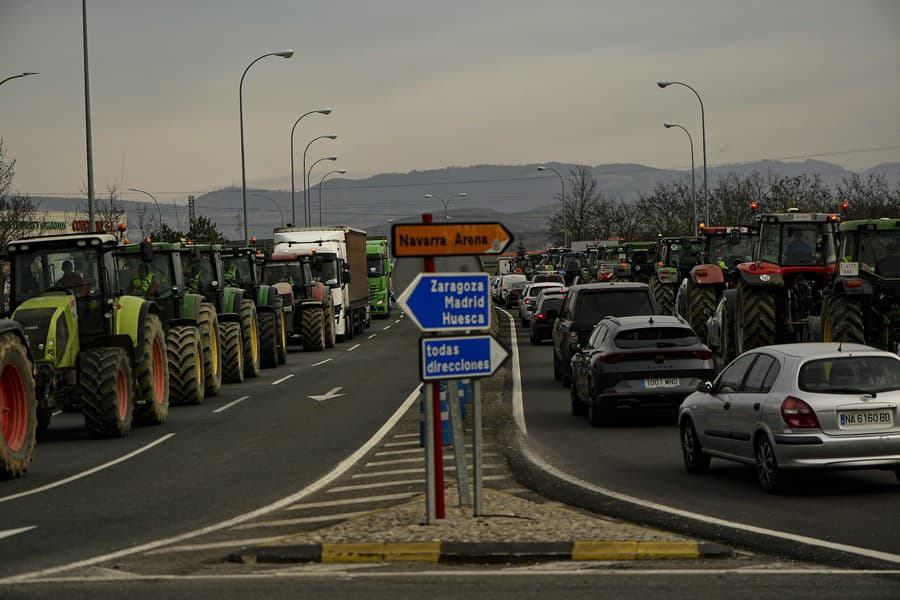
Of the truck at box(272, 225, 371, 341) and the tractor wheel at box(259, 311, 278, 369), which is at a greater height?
the truck at box(272, 225, 371, 341)

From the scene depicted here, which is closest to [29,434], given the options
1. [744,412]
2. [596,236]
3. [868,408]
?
[744,412]

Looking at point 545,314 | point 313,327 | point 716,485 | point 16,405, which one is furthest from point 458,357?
point 313,327

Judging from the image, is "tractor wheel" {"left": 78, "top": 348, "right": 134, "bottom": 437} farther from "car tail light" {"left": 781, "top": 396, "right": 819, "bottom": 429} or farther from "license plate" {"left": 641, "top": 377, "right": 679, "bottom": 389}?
"car tail light" {"left": 781, "top": 396, "right": 819, "bottom": 429}

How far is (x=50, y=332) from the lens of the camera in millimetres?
18594

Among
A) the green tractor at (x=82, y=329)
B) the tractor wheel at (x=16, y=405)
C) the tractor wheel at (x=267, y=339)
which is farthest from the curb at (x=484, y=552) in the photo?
the tractor wheel at (x=267, y=339)

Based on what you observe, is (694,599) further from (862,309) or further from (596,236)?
(596,236)

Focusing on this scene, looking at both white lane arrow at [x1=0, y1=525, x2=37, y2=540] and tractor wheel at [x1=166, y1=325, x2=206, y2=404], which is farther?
tractor wheel at [x1=166, y1=325, x2=206, y2=404]

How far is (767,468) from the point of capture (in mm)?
13086

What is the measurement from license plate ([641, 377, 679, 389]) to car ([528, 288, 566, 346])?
2050 cm

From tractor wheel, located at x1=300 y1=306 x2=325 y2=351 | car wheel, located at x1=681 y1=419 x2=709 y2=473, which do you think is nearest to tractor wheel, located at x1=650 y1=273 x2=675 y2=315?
tractor wheel, located at x1=300 y1=306 x2=325 y2=351

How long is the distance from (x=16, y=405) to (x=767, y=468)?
8436mm

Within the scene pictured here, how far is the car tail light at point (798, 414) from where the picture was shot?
1262 centimetres

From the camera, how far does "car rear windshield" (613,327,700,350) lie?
19.4m

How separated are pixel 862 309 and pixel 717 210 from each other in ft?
223
